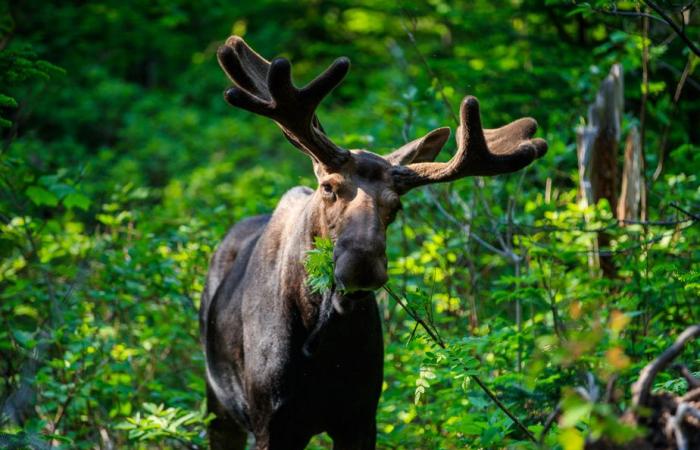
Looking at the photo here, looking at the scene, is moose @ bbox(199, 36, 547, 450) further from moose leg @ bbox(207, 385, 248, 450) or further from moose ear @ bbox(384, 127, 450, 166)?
moose leg @ bbox(207, 385, 248, 450)

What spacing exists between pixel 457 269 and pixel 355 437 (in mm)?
2891

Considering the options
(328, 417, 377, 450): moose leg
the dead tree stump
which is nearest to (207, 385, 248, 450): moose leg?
(328, 417, 377, 450): moose leg

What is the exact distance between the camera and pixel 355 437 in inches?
194

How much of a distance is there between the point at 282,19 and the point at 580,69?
14.6 metres

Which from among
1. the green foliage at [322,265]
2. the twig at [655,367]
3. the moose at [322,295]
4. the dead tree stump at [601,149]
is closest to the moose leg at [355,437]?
the moose at [322,295]

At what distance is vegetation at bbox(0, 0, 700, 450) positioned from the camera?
4773 mm

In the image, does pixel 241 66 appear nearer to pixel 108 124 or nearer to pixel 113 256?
pixel 113 256

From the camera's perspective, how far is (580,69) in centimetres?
912

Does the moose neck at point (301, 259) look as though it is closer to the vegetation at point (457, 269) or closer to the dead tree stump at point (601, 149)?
the vegetation at point (457, 269)

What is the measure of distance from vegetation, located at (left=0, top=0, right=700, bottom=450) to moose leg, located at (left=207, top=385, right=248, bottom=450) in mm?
284

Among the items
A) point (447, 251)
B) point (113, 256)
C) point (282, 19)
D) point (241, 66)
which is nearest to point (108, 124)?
point (282, 19)

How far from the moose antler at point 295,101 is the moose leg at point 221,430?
84.0 inches

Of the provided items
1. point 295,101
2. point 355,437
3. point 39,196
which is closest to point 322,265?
point 295,101

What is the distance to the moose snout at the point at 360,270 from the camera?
4098mm
